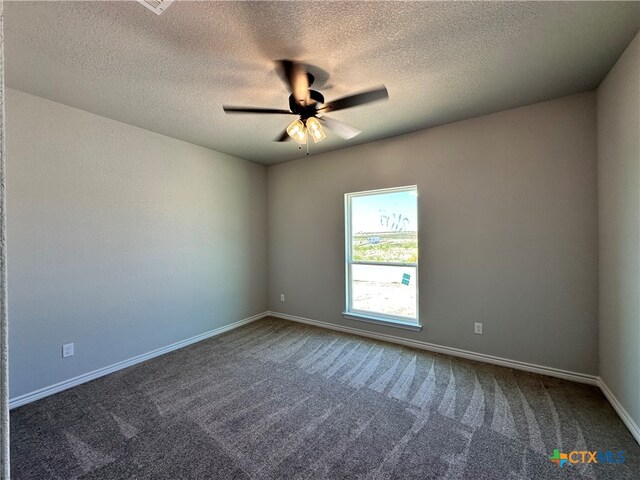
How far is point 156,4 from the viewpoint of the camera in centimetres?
142

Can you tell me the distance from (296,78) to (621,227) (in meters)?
2.61

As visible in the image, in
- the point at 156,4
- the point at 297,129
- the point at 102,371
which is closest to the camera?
the point at 156,4

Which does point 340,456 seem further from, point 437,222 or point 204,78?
point 204,78

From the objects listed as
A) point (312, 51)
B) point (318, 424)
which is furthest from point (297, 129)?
point (318, 424)

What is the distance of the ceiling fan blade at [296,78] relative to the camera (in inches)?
72.8

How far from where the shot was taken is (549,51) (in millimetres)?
1819

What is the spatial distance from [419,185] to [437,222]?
1.61 ft

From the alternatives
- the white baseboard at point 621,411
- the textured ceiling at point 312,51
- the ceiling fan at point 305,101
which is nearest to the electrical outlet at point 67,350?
the textured ceiling at point 312,51

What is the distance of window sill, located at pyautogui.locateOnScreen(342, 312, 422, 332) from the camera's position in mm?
3188

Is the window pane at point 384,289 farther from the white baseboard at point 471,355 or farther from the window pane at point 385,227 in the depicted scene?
the white baseboard at point 471,355

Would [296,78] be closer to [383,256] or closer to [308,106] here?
[308,106]

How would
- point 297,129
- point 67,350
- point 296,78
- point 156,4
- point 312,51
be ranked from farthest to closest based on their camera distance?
point 67,350, point 297,129, point 296,78, point 312,51, point 156,4

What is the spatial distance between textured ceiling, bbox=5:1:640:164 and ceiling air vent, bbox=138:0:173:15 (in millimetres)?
62

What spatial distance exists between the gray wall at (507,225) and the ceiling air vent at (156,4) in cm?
254
